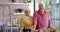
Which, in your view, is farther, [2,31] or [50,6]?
[50,6]

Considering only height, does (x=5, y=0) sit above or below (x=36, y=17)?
above

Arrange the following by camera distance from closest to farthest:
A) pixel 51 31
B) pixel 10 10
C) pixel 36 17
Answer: pixel 51 31
pixel 36 17
pixel 10 10

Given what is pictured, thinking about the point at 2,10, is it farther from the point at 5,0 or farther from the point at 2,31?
the point at 2,31

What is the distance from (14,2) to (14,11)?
0.26 m

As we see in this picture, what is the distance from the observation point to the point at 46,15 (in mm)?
2891

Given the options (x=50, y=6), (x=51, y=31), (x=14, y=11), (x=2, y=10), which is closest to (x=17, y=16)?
(x=14, y=11)

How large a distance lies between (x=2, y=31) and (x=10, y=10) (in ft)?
3.87

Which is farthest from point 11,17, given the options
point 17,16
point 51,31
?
point 51,31

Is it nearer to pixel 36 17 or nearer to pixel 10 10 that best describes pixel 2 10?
pixel 10 10

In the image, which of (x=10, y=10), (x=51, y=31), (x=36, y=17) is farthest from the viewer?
(x=10, y=10)

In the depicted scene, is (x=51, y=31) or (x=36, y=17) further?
(x=36, y=17)

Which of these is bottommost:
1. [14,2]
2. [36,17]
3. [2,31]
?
[2,31]

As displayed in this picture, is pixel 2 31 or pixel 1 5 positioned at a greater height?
pixel 1 5

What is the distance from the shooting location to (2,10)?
414 cm
